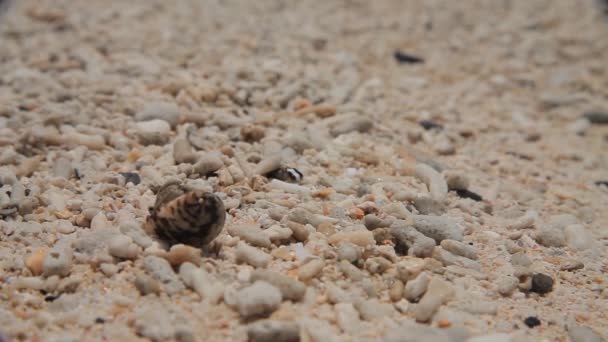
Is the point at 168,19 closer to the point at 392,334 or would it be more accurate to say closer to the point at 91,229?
the point at 91,229

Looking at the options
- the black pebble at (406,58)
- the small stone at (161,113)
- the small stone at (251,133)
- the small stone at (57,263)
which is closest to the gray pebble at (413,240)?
the small stone at (251,133)

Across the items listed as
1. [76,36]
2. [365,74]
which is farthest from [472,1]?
[76,36]

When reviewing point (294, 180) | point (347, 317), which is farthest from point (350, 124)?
point (347, 317)

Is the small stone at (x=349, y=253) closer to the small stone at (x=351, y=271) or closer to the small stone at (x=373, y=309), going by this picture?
the small stone at (x=351, y=271)

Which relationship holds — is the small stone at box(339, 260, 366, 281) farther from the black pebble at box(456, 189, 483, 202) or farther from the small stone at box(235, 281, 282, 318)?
the black pebble at box(456, 189, 483, 202)

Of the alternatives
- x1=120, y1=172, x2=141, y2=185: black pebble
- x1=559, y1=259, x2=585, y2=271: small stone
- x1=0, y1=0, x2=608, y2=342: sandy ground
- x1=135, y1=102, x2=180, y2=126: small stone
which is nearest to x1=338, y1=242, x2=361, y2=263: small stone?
x1=0, y1=0, x2=608, y2=342: sandy ground

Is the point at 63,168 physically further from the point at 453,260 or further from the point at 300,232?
the point at 453,260
